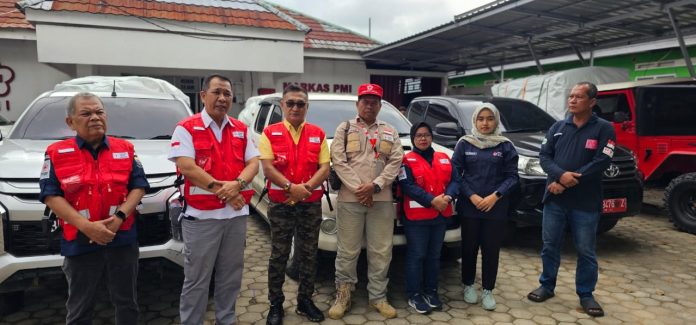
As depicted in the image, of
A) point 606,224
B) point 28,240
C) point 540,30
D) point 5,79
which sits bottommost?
point 606,224

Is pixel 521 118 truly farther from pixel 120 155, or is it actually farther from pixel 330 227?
pixel 120 155

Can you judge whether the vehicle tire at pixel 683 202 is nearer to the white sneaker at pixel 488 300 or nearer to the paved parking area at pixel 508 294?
the paved parking area at pixel 508 294

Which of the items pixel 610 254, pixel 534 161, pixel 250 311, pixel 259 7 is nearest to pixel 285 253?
pixel 250 311

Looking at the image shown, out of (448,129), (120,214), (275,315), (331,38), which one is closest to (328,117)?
(448,129)

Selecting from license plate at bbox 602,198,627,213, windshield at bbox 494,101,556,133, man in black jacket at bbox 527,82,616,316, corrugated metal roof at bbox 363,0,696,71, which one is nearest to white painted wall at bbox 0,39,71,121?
corrugated metal roof at bbox 363,0,696,71

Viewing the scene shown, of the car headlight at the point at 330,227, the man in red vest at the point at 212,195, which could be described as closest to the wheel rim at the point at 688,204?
the car headlight at the point at 330,227

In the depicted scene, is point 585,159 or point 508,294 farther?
point 508,294

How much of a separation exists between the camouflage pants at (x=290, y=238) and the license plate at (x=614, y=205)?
3221mm

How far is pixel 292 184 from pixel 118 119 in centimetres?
220

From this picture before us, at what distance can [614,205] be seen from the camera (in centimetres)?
439

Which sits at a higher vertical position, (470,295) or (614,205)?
(614,205)

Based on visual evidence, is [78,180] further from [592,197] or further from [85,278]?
[592,197]

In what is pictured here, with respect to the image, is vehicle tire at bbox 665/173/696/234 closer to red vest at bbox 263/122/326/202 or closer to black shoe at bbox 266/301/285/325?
red vest at bbox 263/122/326/202

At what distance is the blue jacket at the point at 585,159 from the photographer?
10.3 feet
